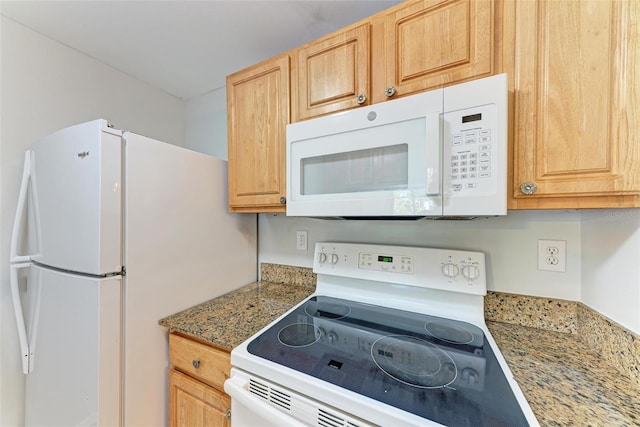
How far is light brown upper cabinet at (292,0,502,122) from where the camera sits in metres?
0.81

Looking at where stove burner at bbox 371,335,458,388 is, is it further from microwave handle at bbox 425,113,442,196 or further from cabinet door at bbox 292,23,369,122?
cabinet door at bbox 292,23,369,122

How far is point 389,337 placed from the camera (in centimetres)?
92

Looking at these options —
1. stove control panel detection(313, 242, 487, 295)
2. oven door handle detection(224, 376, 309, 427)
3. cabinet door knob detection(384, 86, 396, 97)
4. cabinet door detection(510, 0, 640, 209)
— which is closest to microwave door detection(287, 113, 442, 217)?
cabinet door knob detection(384, 86, 396, 97)

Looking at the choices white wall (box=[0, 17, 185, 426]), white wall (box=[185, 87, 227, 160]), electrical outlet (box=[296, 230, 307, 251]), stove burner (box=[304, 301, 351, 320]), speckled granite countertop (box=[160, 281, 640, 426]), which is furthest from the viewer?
white wall (box=[185, 87, 227, 160])

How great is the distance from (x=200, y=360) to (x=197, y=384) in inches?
4.2

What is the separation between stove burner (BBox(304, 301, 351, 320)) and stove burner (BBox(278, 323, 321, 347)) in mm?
117

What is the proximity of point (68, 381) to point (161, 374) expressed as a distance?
0.34m

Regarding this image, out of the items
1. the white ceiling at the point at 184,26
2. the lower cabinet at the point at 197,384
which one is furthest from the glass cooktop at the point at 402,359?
the white ceiling at the point at 184,26

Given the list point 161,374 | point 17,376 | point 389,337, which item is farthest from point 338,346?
point 17,376

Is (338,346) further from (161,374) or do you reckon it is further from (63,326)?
(63,326)

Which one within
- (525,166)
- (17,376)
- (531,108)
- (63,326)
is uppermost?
(531,108)

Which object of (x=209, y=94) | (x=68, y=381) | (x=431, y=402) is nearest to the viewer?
(x=431, y=402)

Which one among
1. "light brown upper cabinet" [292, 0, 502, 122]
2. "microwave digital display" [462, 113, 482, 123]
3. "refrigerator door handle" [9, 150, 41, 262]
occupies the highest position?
"light brown upper cabinet" [292, 0, 502, 122]

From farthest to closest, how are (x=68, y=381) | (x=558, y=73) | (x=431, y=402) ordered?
(x=68, y=381) → (x=558, y=73) → (x=431, y=402)
